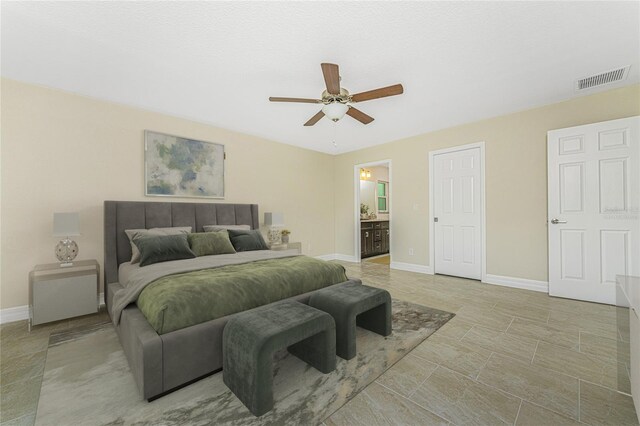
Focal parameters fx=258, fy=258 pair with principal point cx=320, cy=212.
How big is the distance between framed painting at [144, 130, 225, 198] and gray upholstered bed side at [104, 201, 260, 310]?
0.23m

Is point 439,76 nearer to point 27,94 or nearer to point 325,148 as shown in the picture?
point 325,148

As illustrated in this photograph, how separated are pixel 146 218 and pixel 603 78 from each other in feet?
18.8

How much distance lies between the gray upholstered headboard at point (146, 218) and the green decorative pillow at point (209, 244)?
26.0 inches

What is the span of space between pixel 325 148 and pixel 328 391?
494 cm

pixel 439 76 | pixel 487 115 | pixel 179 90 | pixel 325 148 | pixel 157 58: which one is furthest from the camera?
pixel 325 148

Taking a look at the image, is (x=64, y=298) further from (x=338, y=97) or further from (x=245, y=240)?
(x=338, y=97)

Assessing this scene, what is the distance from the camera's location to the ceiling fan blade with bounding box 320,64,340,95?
204 cm

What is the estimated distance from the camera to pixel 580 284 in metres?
3.24

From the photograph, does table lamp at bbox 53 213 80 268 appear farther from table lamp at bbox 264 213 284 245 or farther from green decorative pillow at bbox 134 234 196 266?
table lamp at bbox 264 213 284 245

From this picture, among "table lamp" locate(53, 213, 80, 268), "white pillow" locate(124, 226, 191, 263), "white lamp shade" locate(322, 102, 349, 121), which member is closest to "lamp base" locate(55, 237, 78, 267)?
"table lamp" locate(53, 213, 80, 268)

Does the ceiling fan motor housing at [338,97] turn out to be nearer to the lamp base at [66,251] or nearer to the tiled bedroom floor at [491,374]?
the tiled bedroom floor at [491,374]

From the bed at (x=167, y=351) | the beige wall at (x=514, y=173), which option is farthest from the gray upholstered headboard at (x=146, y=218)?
the beige wall at (x=514, y=173)

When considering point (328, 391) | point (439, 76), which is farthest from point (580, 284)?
point (328, 391)

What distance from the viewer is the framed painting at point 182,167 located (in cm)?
365
